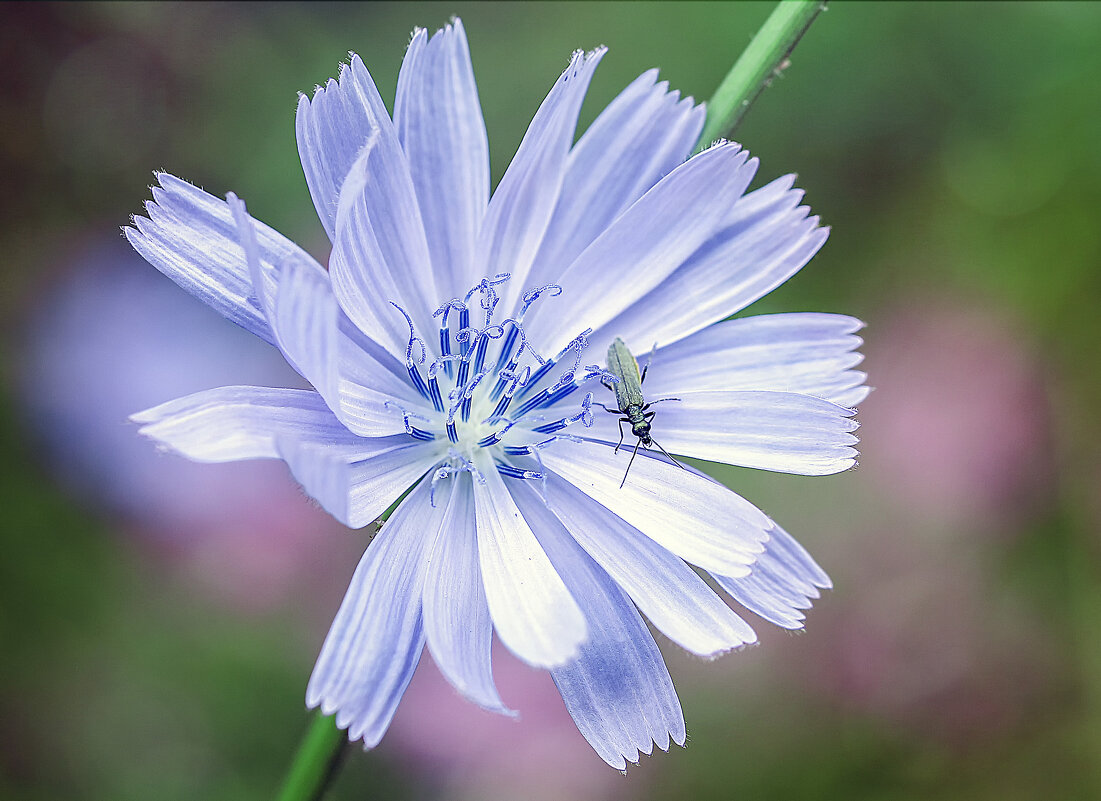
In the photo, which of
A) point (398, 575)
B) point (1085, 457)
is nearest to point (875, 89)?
point (1085, 457)

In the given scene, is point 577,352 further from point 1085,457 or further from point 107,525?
point 1085,457

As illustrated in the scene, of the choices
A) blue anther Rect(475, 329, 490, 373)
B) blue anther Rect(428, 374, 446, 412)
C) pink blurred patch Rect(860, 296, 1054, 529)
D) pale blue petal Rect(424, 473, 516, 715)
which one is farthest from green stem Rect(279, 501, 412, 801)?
pink blurred patch Rect(860, 296, 1054, 529)

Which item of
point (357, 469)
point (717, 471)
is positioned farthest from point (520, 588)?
point (717, 471)

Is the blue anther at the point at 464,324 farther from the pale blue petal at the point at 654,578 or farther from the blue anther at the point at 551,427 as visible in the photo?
the pale blue petal at the point at 654,578

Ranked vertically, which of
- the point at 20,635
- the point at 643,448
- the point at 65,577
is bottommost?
the point at 20,635

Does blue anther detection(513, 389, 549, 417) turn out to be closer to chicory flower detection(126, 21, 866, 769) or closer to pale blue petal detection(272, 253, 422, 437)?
chicory flower detection(126, 21, 866, 769)

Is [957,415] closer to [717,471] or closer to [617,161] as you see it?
[717,471]

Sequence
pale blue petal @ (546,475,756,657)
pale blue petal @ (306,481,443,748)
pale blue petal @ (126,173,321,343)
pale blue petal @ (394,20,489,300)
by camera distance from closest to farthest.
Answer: pale blue petal @ (306,481,443,748), pale blue petal @ (126,173,321,343), pale blue petal @ (546,475,756,657), pale blue petal @ (394,20,489,300)
